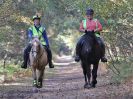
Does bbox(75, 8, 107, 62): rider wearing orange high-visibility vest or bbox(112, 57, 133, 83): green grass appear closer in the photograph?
bbox(75, 8, 107, 62): rider wearing orange high-visibility vest

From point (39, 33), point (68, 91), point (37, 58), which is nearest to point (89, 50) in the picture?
point (68, 91)

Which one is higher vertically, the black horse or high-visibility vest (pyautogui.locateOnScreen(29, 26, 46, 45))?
high-visibility vest (pyautogui.locateOnScreen(29, 26, 46, 45))

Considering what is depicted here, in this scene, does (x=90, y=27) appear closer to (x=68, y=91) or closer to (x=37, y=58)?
(x=37, y=58)

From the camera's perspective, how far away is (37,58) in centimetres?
1672

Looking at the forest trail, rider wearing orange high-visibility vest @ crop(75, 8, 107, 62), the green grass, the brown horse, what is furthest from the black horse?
the green grass

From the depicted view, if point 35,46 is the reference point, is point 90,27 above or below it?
above

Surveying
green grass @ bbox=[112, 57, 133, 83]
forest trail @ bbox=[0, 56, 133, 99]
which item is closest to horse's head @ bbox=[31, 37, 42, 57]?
forest trail @ bbox=[0, 56, 133, 99]

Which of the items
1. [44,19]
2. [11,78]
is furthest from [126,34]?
[44,19]

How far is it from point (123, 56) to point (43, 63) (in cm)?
709

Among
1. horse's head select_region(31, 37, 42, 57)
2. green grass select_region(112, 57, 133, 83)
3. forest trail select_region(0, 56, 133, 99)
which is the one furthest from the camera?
green grass select_region(112, 57, 133, 83)

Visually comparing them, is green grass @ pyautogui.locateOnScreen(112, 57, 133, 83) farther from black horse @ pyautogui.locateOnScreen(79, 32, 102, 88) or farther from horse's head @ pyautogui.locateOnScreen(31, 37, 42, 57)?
horse's head @ pyautogui.locateOnScreen(31, 37, 42, 57)

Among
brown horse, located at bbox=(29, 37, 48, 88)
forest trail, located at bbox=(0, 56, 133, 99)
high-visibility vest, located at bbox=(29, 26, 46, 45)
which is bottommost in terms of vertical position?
forest trail, located at bbox=(0, 56, 133, 99)

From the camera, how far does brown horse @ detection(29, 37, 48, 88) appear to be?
1640 cm

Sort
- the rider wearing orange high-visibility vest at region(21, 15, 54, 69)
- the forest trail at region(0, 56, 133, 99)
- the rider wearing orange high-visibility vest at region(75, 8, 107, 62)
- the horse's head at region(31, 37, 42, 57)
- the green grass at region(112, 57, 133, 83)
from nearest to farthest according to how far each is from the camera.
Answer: the forest trail at region(0, 56, 133, 99) → the horse's head at region(31, 37, 42, 57) → the rider wearing orange high-visibility vest at region(75, 8, 107, 62) → the rider wearing orange high-visibility vest at region(21, 15, 54, 69) → the green grass at region(112, 57, 133, 83)
